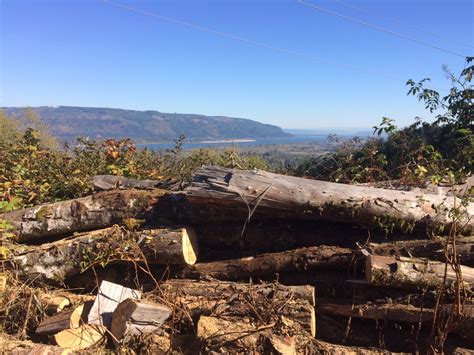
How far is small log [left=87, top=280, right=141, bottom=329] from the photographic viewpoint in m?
3.65

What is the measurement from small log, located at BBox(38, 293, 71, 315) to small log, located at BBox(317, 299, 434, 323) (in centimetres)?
268

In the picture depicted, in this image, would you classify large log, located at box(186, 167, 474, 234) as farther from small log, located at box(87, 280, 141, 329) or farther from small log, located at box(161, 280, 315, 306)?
small log, located at box(87, 280, 141, 329)

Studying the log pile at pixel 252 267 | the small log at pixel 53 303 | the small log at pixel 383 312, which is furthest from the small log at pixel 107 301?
the small log at pixel 383 312

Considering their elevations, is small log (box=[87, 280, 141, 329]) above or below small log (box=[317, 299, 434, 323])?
below

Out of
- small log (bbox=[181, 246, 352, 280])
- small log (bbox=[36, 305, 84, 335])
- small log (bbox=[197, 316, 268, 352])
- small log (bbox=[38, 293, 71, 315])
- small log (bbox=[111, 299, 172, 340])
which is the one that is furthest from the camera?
small log (bbox=[38, 293, 71, 315])

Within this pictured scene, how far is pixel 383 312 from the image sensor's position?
11.2 feet

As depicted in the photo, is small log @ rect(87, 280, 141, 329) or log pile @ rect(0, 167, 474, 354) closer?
log pile @ rect(0, 167, 474, 354)

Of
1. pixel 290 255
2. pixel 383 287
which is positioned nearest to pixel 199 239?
pixel 290 255

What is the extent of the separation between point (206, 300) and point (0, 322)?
2202 millimetres

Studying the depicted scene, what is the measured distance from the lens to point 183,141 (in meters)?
8.83

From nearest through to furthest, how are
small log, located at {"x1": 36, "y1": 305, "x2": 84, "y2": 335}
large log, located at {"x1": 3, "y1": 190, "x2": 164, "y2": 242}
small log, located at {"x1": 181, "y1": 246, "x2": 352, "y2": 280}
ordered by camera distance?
small log, located at {"x1": 36, "y1": 305, "x2": 84, "y2": 335} → small log, located at {"x1": 181, "y1": 246, "x2": 352, "y2": 280} → large log, located at {"x1": 3, "y1": 190, "x2": 164, "y2": 242}

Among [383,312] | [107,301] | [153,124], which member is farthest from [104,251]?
[153,124]

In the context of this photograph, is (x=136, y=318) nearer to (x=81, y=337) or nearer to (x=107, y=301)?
(x=107, y=301)

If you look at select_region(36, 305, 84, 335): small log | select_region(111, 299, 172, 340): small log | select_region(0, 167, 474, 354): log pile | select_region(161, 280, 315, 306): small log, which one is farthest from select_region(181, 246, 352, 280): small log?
select_region(36, 305, 84, 335): small log
